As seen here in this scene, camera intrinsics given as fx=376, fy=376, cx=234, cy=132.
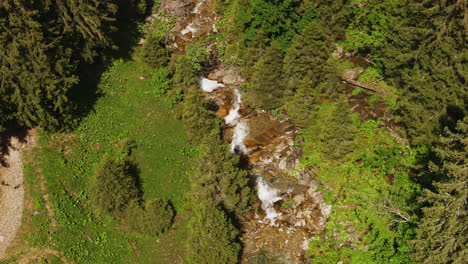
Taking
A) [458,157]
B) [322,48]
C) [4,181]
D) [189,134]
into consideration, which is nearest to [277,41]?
[322,48]

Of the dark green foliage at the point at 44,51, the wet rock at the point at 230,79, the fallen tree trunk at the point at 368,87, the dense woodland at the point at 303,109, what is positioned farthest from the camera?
the wet rock at the point at 230,79

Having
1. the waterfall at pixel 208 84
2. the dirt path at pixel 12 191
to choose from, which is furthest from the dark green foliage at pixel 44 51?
the waterfall at pixel 208 84

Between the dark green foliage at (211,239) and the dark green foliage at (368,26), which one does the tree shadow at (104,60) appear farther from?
the dark green foliage at (368,26)

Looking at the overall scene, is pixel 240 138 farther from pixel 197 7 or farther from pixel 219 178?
pixel 197 7

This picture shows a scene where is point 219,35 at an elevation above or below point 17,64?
below

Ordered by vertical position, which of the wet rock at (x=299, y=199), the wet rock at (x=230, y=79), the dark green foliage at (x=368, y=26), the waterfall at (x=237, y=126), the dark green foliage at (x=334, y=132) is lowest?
the wet rock at (x=299, y=199)

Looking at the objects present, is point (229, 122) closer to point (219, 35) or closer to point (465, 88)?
point (219, 35)

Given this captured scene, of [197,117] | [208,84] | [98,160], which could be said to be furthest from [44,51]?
[208,84]
